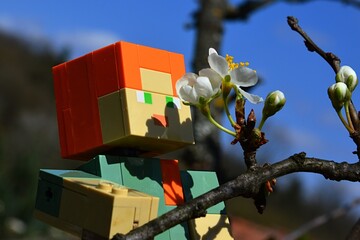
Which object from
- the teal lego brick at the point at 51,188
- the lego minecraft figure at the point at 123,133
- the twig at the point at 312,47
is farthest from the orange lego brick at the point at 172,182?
the twig at the point at 312,47

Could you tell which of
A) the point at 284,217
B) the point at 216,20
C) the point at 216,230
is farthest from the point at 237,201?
the point at 216,230

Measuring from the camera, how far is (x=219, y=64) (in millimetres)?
1015

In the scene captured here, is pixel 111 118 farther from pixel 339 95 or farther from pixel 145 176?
pixel 339 95

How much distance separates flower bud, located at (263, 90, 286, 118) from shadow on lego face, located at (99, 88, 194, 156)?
17 centimetres

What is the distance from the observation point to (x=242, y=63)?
3.44 ft

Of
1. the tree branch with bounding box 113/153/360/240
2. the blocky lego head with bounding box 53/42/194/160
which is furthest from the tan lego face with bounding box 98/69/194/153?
the tree branch with bounding box 113/153/360/240

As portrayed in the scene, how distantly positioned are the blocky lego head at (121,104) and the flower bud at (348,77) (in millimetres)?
226

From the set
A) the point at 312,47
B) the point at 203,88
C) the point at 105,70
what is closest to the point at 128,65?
the point at 105,70

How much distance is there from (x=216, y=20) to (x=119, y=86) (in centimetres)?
258

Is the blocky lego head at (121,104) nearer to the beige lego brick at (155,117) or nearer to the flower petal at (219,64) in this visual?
the beige lego brick at (155,117)

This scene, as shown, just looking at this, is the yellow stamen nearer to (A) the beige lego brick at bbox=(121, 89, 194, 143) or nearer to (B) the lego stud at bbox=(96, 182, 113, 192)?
(A) the beige lego brick at bbox=(121, 89, 194, 143)

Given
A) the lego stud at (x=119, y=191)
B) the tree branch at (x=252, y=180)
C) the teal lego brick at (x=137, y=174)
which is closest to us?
the tree branch at (x=252, y=180)

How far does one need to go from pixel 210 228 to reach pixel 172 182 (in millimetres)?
80

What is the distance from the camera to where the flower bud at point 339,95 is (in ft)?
3.19
